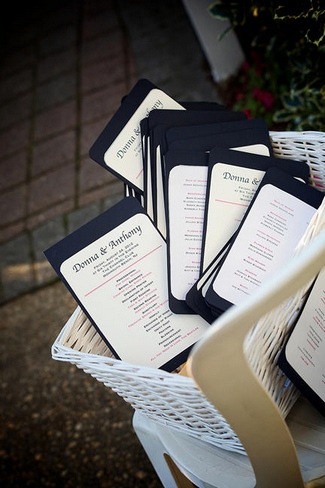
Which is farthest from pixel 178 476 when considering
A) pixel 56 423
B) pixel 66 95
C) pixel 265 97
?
pixel 66 95

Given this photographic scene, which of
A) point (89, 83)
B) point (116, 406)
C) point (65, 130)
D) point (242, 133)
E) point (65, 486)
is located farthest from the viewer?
point (89, 83)

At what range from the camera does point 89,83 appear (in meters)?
3.37

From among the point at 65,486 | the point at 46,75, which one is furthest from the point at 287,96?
the point at 46,75

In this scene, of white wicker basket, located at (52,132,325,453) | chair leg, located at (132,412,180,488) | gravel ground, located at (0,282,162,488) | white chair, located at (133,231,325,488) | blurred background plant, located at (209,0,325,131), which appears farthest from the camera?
gravel ground, located at (0,282,162,488)

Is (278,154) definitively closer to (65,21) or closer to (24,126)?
(24,126)

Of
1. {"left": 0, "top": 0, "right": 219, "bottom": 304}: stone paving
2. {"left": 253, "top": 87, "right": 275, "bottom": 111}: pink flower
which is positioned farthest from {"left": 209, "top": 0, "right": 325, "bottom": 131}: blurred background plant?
{"left": 0, "top": 0, "right": 219, "bottom": 304}: stone paving

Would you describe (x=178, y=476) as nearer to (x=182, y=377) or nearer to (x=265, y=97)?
(x=182, y=377)

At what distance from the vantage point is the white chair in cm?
59

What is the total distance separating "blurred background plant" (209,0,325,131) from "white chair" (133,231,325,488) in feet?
3.22

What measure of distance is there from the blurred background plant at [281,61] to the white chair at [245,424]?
0.98 metres

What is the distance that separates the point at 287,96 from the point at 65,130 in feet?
4.44

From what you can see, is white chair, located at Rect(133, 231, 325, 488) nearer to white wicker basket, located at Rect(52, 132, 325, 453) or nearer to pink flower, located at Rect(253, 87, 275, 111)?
white wicker basket, located at Rect(52, 132, 325, 453)

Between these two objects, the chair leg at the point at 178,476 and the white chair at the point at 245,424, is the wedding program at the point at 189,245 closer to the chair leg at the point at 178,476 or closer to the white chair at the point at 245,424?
the white chair at the point at 245,424

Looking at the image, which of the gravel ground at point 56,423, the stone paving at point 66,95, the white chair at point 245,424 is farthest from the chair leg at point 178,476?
the stone paving at point 66,95
